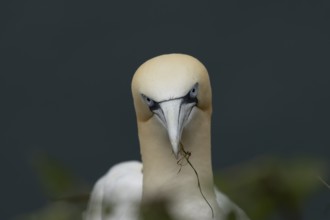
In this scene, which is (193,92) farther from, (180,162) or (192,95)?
(180,162)

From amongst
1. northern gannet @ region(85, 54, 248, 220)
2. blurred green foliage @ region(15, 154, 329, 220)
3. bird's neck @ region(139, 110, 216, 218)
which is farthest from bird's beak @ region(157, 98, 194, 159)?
blurred green foliage @ region(15, 154, 329, 220)

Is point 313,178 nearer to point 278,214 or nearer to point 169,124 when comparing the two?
point 278,214

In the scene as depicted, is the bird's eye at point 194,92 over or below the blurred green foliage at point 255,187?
below

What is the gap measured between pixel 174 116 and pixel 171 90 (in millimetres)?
121

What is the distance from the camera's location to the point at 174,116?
10.1 feet

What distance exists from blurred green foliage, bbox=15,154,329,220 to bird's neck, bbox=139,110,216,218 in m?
2.25

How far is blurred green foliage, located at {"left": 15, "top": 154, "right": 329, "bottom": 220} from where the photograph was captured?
3.44 ft

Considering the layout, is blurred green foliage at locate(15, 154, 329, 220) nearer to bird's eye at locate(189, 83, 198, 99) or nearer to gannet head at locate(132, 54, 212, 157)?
gannet head at locate(132, 54, 212, 157)

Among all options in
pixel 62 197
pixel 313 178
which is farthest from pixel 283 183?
→ pixel 62 197

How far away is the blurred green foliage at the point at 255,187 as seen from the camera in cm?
105

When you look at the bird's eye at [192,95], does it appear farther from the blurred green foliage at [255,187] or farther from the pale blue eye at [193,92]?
the blurred green foliage at [255,187]

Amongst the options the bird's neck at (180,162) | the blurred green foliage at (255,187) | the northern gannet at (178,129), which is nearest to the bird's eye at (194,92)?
the northern gannet at (178,129)

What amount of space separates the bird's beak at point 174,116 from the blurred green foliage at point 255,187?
1743 mm

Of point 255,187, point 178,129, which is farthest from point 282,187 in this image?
point 178,129
